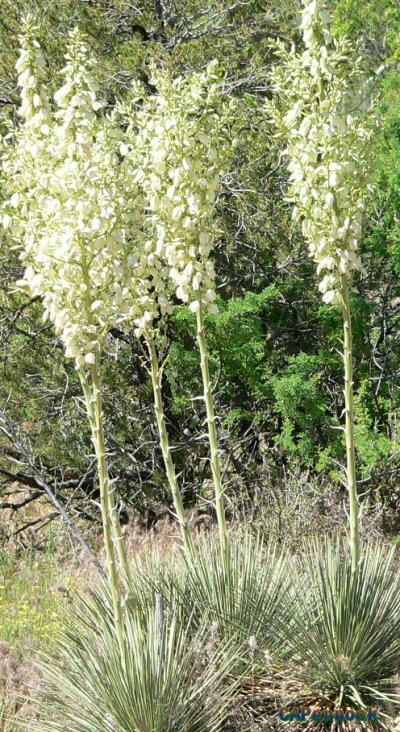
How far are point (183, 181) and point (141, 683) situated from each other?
6.54 feet

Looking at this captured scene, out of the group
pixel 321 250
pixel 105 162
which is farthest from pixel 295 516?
pixel 105 162

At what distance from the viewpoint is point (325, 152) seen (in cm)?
360

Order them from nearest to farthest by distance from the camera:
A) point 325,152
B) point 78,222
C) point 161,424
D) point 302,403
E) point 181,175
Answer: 1. point 78,222
2. point 325,152
3. point 181,175
4. point 161,424
5. point 302,403

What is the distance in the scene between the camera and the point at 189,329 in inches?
267

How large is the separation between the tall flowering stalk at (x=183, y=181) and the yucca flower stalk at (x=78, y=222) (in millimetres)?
334

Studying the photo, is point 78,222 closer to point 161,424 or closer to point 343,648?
point 161,424

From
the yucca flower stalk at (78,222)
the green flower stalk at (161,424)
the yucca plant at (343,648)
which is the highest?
the yucca flower stalk at (78,222)

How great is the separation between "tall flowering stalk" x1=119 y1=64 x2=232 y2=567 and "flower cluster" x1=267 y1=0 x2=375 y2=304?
1.10 ft

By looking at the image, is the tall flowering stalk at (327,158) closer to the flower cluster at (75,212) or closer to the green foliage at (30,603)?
the flower cluster at (75,212)

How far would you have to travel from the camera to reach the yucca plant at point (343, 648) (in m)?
3.60

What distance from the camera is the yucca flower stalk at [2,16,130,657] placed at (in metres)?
3.21

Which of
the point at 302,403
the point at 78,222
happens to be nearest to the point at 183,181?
the point at 78,222

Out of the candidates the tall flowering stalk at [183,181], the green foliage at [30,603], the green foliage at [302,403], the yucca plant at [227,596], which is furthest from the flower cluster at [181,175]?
the green foliage at [302,403]

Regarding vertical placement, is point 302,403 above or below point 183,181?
below
